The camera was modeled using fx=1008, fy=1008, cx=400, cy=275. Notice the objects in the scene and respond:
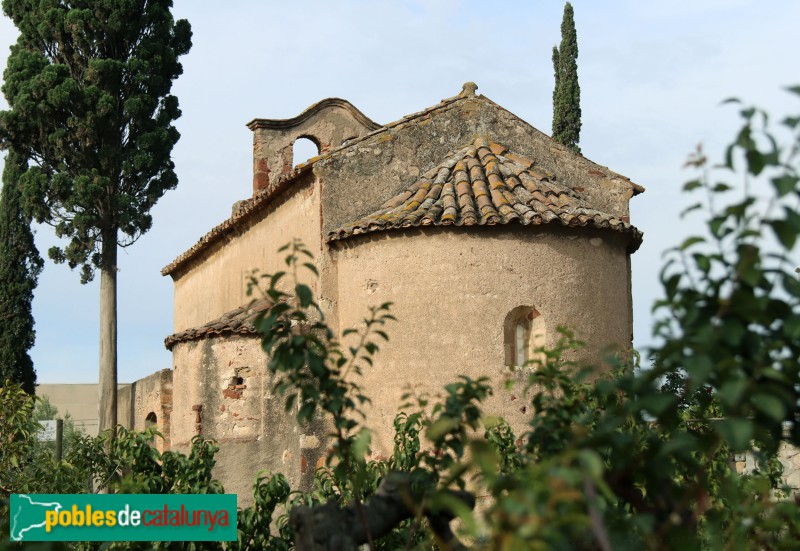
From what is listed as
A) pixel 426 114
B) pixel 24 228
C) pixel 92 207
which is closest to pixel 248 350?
pixel 426 114

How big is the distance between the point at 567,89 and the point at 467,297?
42.9 feet

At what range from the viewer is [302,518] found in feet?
13.0

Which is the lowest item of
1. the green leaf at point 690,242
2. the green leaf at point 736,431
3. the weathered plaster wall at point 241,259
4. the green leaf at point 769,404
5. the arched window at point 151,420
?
the arched window at point 151,420

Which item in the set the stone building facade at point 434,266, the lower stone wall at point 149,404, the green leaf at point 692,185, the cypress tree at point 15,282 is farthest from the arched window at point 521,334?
the cypress tree at point 15,282

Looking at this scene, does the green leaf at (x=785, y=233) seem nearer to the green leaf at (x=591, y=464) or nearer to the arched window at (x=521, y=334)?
the green leaf at (x=591, y=464)

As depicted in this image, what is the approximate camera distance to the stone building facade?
1063cm

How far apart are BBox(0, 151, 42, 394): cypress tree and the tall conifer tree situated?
143cm

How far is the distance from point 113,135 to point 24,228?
3100 millimetres

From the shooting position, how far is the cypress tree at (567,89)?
22.2 meters

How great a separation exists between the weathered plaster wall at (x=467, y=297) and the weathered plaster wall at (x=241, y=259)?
4.12 ft

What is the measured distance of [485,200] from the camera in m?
10.9

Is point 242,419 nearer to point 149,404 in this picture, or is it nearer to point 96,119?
point 149,404

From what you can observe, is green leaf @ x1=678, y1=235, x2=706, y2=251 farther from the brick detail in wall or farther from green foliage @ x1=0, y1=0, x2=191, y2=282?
green foliage @ x1=0, y1=0, x2=191, y2=282

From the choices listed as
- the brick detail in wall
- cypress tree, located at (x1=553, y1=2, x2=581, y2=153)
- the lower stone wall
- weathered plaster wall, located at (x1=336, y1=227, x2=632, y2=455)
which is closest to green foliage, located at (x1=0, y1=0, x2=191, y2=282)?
the lower stone wall
